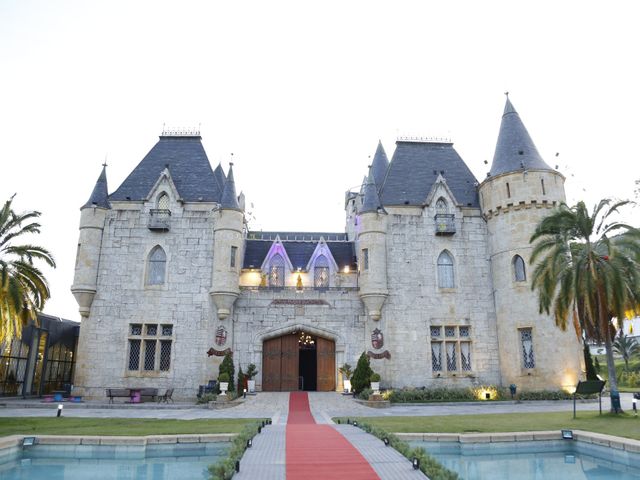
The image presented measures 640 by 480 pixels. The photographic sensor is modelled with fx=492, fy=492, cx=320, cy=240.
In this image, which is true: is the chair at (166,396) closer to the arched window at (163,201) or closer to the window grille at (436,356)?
the arched window at (163,201)

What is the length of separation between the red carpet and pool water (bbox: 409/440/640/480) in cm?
257

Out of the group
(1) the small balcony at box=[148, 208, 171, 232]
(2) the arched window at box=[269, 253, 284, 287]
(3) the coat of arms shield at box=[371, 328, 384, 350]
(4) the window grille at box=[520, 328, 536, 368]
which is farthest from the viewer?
(2) the arched window at box=[269, 253, 284, 287]

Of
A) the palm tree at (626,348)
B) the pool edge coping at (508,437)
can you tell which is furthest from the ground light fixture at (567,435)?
the palm tree at (626,348)

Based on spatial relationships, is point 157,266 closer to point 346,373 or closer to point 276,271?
point 276,271

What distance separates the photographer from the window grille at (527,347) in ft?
93.7

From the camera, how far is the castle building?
29.0 m

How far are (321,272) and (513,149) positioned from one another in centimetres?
1511

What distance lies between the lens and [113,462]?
12.7m

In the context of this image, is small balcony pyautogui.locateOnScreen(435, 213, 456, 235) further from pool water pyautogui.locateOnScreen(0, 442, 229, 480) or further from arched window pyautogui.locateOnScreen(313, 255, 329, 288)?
pool water pyautogui.locateOnScreen(0, 442, 229, 480)

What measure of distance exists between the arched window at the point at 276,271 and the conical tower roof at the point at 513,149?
15.5 metres

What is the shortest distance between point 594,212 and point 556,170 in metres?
9.27

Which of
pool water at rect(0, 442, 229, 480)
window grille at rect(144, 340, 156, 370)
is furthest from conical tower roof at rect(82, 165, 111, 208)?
pool water at rect(0, 442, 229, 480)

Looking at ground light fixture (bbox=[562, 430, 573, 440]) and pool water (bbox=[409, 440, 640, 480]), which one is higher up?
ground light fixture (bbox=[562, 430, 573, 440])

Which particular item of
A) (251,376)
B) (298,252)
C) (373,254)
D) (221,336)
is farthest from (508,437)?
(298,252)
